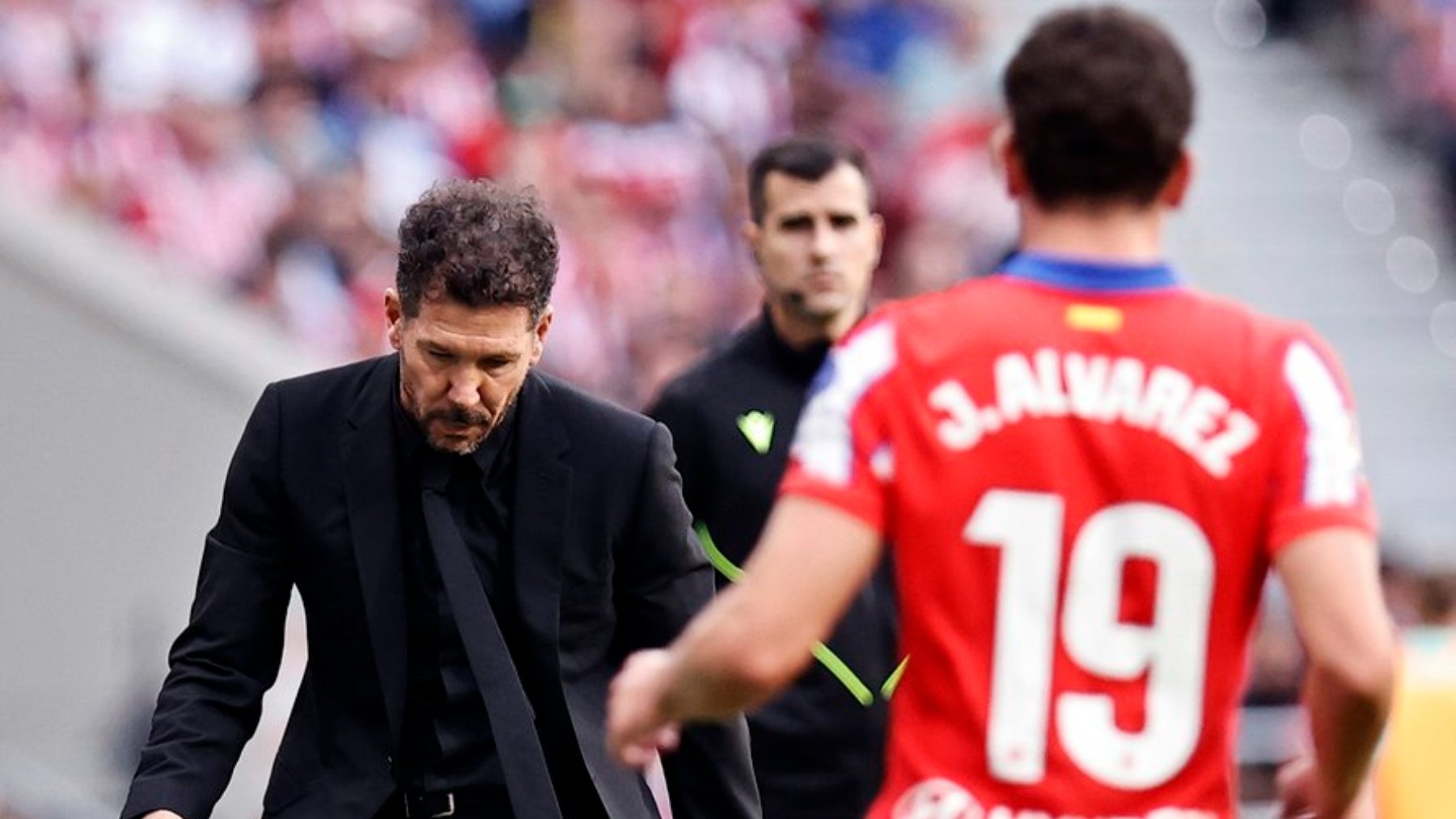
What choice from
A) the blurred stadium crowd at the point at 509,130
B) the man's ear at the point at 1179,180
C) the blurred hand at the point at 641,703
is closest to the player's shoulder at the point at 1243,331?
the man's ear at the point at 1179,180

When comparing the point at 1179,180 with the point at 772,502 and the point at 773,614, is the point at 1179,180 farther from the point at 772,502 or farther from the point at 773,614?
the point at 772,502

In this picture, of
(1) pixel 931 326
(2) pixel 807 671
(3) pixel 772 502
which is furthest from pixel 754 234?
(1) pixel 931 326

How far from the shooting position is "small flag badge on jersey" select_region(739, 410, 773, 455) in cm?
716

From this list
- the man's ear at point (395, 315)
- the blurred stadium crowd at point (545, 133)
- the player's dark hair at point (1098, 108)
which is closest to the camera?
the player's dark hair at point (1098, 108)

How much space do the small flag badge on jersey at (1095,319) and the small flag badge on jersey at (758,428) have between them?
3.37m

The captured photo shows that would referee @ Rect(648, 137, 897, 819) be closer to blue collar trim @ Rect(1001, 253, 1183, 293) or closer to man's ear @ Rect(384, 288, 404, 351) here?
man's ear @ Rect(384, 288, 404, 351)

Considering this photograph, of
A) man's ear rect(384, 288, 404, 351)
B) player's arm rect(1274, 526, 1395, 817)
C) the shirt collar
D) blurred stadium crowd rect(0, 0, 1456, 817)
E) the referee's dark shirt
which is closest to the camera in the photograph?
player's arm rect(1274, 526, 1395, 817)

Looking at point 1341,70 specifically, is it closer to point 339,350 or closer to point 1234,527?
point 339,350

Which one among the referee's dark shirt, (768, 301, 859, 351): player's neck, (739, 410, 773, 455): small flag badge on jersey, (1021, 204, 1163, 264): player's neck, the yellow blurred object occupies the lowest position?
the yellow blurred object

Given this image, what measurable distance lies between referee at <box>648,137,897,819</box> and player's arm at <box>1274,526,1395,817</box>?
3289 mm

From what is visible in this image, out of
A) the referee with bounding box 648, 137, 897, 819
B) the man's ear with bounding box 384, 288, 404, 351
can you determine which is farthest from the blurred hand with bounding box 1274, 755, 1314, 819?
the referee with bounding box 648, 137, 897, 819

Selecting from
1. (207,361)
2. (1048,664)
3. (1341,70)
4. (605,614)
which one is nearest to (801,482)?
(1048,664)

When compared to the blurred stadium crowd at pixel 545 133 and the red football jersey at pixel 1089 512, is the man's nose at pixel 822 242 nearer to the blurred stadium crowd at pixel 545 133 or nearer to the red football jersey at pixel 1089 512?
the red football jersey at pixel 1089 512

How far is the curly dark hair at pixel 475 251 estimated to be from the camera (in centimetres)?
506
